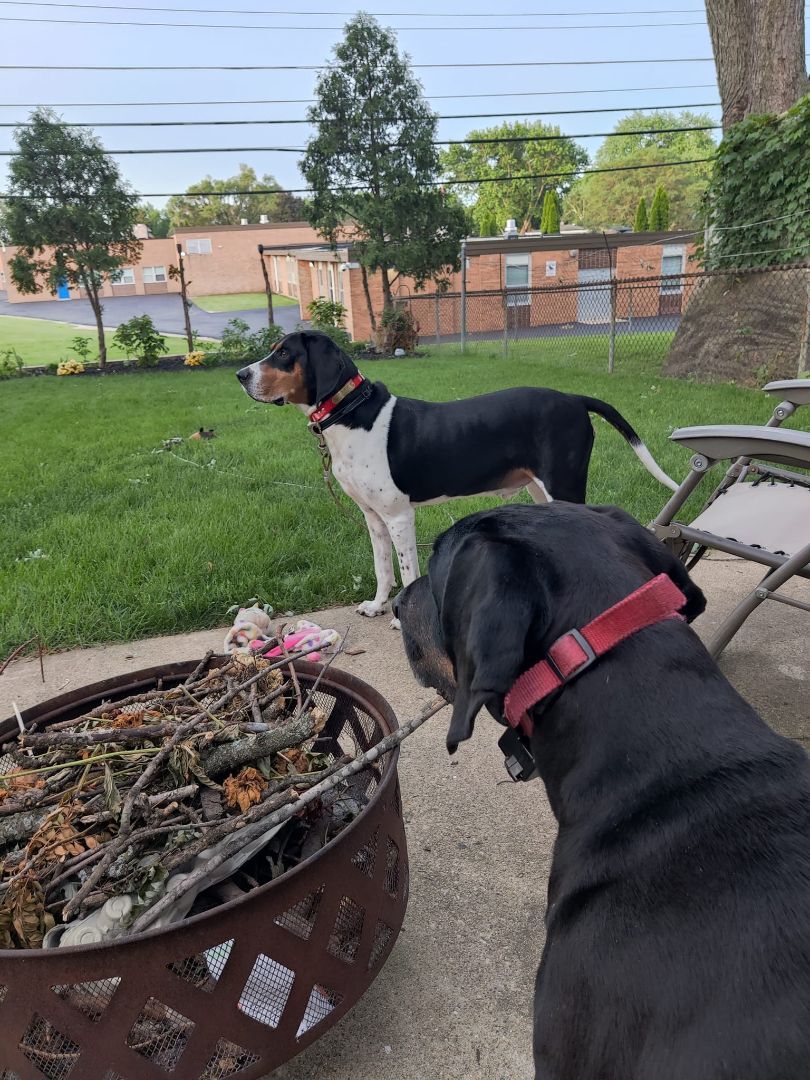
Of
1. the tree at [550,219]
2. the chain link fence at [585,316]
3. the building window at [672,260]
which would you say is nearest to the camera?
the chain link fence at [585,316]

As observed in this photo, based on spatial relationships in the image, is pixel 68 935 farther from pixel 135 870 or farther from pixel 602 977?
pixel 602 977

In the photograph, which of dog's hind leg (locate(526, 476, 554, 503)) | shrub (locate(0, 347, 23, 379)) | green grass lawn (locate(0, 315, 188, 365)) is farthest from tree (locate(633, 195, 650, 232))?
dog's hind leg (locate(526, 476, 554, 503))

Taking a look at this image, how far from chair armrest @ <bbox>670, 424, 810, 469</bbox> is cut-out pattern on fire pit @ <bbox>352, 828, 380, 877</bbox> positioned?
1979mm

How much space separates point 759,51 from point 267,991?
13.2m

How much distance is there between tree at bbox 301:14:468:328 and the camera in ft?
62.5

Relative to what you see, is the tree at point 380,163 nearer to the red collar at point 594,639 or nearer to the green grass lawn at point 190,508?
the green grass lawn at point 190,508

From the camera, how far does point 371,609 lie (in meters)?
4.11

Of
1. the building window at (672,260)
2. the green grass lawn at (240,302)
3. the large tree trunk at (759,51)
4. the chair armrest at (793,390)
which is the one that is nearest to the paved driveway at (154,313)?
the green grass lawn at (240,302)

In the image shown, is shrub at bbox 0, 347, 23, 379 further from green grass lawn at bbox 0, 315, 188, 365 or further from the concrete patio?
the concrete patio

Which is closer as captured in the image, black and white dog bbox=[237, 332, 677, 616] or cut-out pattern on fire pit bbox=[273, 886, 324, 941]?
cut-out pattern on fire pit bbox=[273, 886, 324, 941]

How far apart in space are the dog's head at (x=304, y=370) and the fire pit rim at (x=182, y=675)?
2.07 m

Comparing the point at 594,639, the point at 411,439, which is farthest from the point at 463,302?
the point at 594,639

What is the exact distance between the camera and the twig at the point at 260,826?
1.55 meters

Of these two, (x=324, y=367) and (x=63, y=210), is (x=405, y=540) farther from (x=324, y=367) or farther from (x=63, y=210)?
(x=63, y=210)
